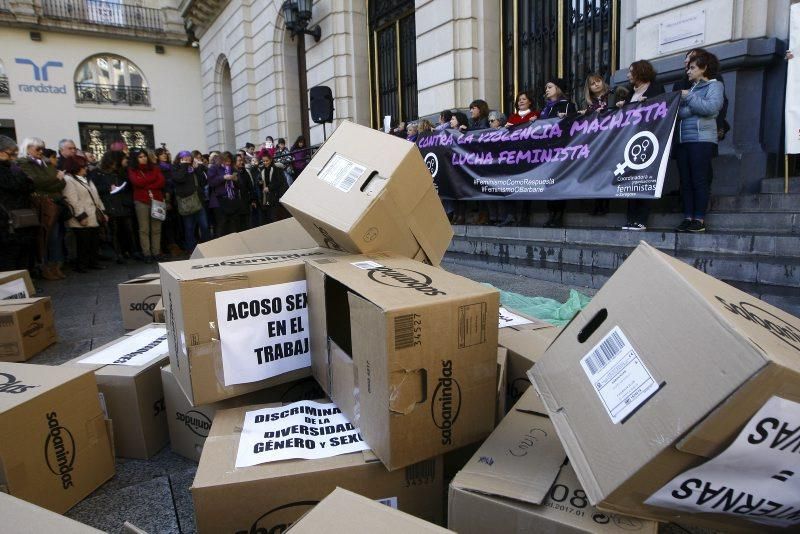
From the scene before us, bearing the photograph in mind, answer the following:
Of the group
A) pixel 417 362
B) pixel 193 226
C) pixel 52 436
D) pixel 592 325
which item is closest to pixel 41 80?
pixel 193 226

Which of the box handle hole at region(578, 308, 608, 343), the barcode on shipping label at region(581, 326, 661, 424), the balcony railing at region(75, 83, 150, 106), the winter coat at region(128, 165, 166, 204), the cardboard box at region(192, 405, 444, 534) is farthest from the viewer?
the balcony railing at region(75, 83, 150, 106)

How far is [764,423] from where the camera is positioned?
88 cm

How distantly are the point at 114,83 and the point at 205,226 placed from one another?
16.4 m

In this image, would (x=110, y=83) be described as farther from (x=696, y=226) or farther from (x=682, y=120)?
(x=696, y=226)

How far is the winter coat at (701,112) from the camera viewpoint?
160 inches

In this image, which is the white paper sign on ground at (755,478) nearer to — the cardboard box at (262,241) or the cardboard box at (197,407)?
the cardboard box at (197,407)

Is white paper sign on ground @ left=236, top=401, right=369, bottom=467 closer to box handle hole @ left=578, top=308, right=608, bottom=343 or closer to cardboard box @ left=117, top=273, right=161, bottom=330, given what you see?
box handle hole @ left=578, top=308, right=608, bottom=343

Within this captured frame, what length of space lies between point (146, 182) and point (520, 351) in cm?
686

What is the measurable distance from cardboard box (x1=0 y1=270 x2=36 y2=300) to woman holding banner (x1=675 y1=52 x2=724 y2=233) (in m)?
5.52

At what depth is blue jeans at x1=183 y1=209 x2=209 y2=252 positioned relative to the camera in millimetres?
7832

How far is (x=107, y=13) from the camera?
21.1 meters

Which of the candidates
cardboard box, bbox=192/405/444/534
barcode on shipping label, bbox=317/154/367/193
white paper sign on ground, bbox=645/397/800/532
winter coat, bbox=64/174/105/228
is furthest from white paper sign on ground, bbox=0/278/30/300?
white paper sign on ground, bbox=645/397/800/532

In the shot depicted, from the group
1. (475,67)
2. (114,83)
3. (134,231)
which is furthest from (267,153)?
(114,83)

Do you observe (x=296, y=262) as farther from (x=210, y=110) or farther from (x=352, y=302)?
(x=210, y=110)
